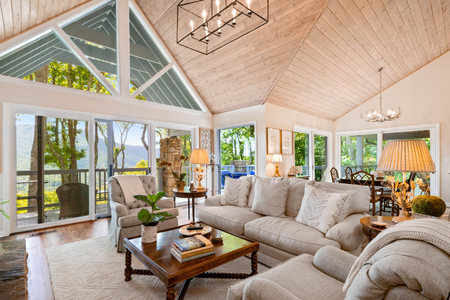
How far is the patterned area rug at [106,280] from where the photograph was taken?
6.48ft

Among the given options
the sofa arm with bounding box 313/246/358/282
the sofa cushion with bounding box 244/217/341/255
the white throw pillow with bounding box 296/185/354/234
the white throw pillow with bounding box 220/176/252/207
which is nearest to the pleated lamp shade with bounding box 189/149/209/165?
the white throw pillow with bounding box 220/176/252/207

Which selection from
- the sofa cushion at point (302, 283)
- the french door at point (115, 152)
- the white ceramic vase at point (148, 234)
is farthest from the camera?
the french door at point (115, 152)

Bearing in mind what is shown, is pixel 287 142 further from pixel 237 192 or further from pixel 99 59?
pixel 99 59

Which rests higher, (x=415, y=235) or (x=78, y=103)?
(x=78, y=103)

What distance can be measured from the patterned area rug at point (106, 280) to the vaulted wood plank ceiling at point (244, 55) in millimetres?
3295

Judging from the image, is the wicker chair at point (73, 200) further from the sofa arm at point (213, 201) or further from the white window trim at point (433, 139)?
the white window trim at point (433, 139)

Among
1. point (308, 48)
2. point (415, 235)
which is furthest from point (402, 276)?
point (308, 48)

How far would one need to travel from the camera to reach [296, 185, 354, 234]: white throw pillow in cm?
223

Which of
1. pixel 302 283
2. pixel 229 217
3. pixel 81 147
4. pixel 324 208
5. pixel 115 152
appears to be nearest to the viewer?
pixel 302 283

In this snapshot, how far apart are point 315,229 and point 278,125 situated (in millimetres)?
3395

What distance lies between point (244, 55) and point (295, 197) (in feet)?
9.23

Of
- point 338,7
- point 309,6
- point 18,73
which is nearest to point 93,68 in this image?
point 18,73

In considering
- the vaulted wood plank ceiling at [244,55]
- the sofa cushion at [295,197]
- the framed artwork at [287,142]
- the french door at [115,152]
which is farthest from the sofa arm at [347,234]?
the french door at [115,152]

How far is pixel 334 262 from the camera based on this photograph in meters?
1.48
